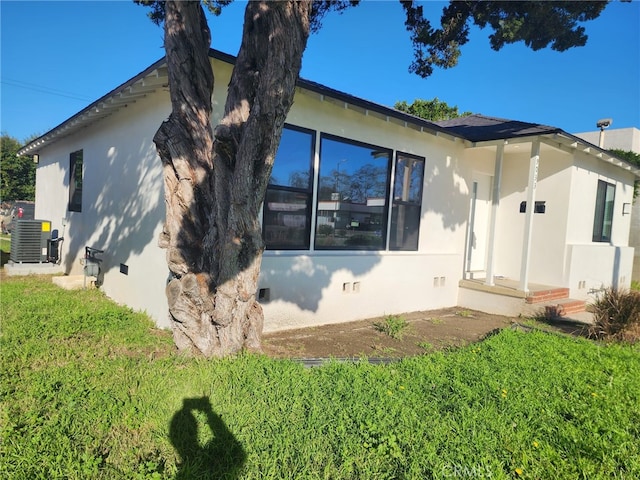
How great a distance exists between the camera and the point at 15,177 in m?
24.2

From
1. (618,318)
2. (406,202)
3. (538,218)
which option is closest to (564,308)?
(618,318)

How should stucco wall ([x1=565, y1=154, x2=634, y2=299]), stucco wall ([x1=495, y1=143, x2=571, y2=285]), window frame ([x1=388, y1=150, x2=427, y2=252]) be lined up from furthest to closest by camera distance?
stucco wall ([x1=565, y1=154, x2=634, y2=299])
stucco wall ([x1=495, y1=143, x2=571, y2=285])
window frame ([x1=388, y1=150, x2=427, y2=252])

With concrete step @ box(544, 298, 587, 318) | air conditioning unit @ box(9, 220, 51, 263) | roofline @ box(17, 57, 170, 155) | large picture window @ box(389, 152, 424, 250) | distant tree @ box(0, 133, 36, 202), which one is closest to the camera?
roofline @ box(17, 57, 170, 155)

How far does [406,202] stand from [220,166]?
15.1 feet

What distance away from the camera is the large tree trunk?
3.56 metres

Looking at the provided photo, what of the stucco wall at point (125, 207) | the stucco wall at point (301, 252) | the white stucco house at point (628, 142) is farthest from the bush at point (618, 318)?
the white stucco house at point (628, 142)

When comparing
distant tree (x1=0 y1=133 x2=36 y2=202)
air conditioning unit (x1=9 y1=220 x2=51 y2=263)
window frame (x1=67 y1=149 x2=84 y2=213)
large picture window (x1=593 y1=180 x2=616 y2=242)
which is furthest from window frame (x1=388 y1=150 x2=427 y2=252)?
distant tree (x1=0 y1=133 x2=36 y2=202)

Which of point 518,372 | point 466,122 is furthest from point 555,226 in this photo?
point 518,372

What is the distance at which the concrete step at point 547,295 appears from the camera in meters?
7.50

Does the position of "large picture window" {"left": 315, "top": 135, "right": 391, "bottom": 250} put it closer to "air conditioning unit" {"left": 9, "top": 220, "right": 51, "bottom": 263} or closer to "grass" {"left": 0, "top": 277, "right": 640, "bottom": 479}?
"grass" {"left": 0, "top": 277, "right": 640, "bottom": 479}

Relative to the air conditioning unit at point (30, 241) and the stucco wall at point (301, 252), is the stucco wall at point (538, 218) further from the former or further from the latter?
the air conditioning unit at point (30, 241)

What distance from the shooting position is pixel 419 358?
4.38 metres

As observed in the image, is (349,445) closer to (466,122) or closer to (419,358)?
(419,358)

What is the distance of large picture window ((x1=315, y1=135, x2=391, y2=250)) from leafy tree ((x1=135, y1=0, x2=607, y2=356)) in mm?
2374
